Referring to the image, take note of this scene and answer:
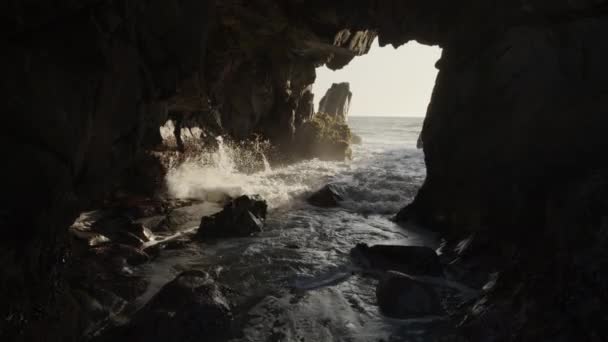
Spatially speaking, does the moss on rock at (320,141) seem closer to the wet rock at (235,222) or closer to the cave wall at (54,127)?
the wet rock at (235,222)

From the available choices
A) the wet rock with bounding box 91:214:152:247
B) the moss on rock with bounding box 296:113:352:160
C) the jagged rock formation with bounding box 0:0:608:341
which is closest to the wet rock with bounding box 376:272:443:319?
the jagged rock formation with bounding box 0:0:608:341

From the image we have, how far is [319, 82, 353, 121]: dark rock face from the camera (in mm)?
53553

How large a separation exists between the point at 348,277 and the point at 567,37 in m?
5.62

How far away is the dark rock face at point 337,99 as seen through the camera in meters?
53.6

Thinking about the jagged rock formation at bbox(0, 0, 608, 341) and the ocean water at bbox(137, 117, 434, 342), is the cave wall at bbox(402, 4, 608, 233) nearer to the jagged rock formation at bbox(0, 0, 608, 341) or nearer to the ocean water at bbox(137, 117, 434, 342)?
the jagged rock formation at bbox(0, 0, 608, 341)

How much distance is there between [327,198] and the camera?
1245 centimetres

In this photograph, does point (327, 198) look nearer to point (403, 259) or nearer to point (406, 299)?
point (403, 259)

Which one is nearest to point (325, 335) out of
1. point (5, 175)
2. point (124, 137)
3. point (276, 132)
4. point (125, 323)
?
point (125, 323)

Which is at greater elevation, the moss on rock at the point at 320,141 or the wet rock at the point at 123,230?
the moss on rock at the point at 320,141

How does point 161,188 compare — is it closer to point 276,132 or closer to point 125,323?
point 125,323

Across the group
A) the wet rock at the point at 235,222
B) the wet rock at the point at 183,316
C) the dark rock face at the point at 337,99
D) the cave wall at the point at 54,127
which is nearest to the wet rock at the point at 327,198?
the wet rock at the point at 235,222

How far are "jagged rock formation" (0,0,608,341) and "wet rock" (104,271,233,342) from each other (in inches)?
29.2

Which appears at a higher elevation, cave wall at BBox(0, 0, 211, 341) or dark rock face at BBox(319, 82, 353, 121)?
dark rock face at BBox(319, 82, 353, 121)

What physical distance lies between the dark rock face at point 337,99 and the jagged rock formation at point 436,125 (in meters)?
42.5
